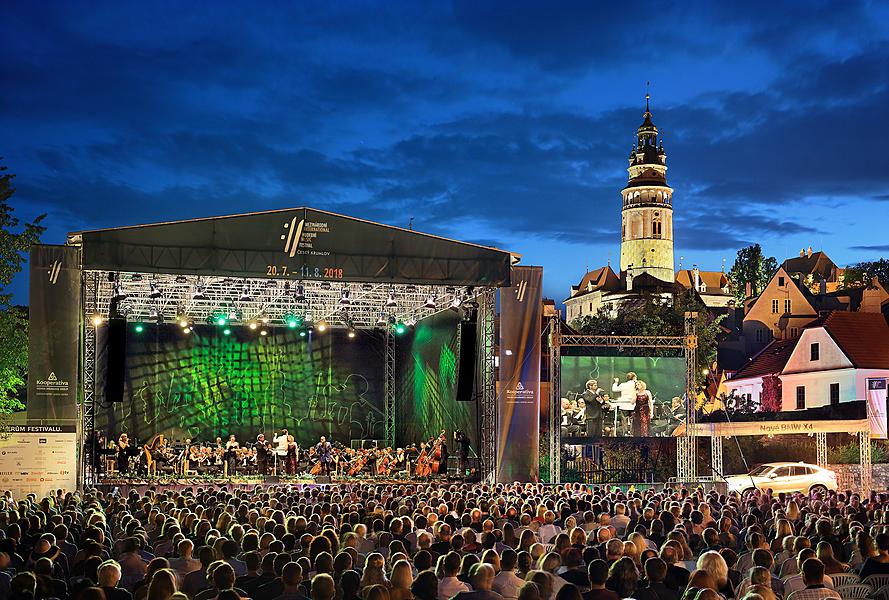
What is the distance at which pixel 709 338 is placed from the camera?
2474 inches

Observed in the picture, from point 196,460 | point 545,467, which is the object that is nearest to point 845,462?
point 545,467

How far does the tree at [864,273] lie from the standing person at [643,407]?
67020 mm

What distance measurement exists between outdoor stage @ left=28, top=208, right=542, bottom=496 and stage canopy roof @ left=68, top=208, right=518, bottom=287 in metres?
0.03

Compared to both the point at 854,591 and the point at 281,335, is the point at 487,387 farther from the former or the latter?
the point at 854,591

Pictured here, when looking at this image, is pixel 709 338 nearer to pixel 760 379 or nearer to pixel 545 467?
pixel 760 379

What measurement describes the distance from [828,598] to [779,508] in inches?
363

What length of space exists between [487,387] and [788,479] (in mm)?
7660

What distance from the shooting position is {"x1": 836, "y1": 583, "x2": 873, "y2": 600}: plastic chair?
8836 millimetres

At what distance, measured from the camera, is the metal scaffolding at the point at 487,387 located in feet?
96.2

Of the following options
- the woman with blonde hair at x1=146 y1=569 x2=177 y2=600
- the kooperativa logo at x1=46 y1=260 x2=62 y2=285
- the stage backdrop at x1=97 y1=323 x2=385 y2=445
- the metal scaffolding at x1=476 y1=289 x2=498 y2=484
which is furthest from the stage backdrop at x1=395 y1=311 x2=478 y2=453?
the woman with blonde hair at x1=146 y1=569 x2=177 y2=600

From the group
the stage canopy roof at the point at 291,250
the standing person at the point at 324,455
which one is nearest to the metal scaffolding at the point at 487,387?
the stage canopy roof at the point at 291,250

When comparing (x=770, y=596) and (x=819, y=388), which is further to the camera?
(x=819, y=388)

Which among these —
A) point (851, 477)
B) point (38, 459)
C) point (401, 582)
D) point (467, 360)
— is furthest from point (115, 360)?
point (401, 582)

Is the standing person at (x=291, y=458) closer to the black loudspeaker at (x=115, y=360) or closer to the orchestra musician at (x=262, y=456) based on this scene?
the orchestra musician at (x=262, y=456)
